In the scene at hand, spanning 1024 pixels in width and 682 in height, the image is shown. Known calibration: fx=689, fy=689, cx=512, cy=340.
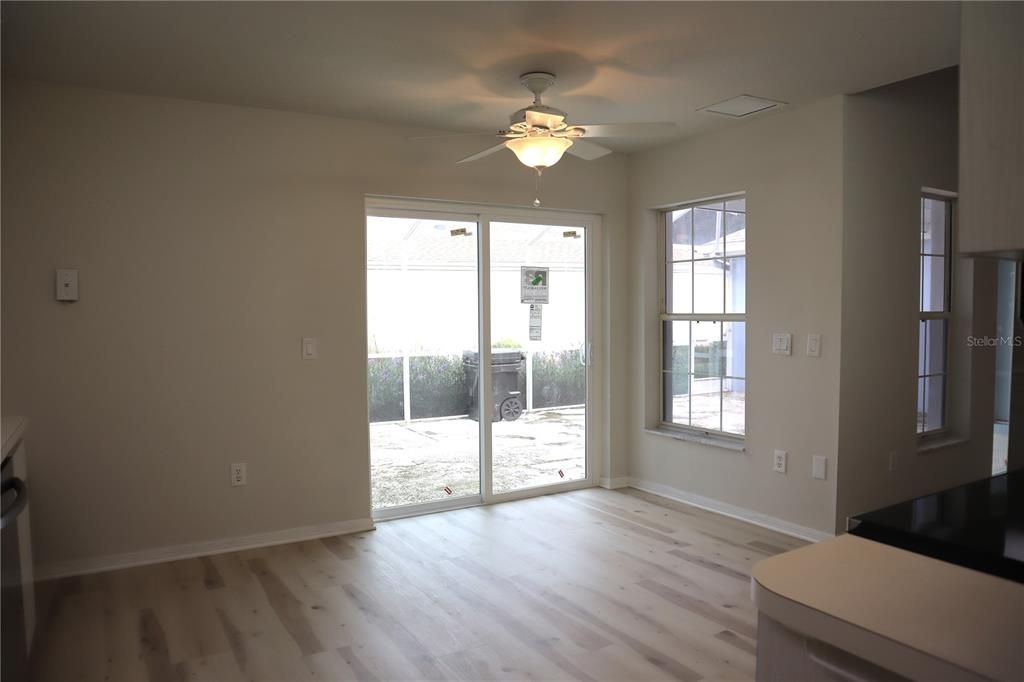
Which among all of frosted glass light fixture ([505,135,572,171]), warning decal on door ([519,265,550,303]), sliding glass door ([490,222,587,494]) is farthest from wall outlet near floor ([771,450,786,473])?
frosted glass light fixture ([505,135,572,171])

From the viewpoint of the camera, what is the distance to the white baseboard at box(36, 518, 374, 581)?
3.45 m

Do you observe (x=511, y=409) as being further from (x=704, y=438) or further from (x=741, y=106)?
(x=741, y=106)

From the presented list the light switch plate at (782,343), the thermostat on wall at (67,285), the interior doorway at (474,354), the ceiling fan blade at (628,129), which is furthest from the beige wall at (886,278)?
the thermostat on wall at (67,285)

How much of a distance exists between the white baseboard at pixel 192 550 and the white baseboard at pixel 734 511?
79.9 inches

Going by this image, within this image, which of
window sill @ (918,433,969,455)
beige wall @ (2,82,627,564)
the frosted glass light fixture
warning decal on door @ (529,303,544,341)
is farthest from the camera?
warning decal on door @ (529,303,544,341)

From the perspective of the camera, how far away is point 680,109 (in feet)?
12.8

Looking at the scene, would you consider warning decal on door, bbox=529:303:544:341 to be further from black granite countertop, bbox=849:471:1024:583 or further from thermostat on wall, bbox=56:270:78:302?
black granite countertop, bbox=849:471:1024:583

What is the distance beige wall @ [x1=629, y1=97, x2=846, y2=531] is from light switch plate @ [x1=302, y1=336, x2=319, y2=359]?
251cm

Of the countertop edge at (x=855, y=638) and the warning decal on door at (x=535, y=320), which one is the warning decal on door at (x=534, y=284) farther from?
the countertop edge at (x=855, y=638)

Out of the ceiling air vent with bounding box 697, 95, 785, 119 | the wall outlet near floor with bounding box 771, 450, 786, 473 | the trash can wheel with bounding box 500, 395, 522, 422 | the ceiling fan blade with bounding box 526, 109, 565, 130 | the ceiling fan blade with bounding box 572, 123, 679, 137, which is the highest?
the ceiling air vent with bounding box 697, 95, 785, 119

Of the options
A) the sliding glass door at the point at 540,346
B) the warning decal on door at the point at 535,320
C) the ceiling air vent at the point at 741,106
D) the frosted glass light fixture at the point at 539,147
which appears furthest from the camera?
the warning decal on door at the point at 535,320

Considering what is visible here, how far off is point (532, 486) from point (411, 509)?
3.00 feet

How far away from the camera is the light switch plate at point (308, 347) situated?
4008mm

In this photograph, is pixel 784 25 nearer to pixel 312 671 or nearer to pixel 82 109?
pixel 312 671
